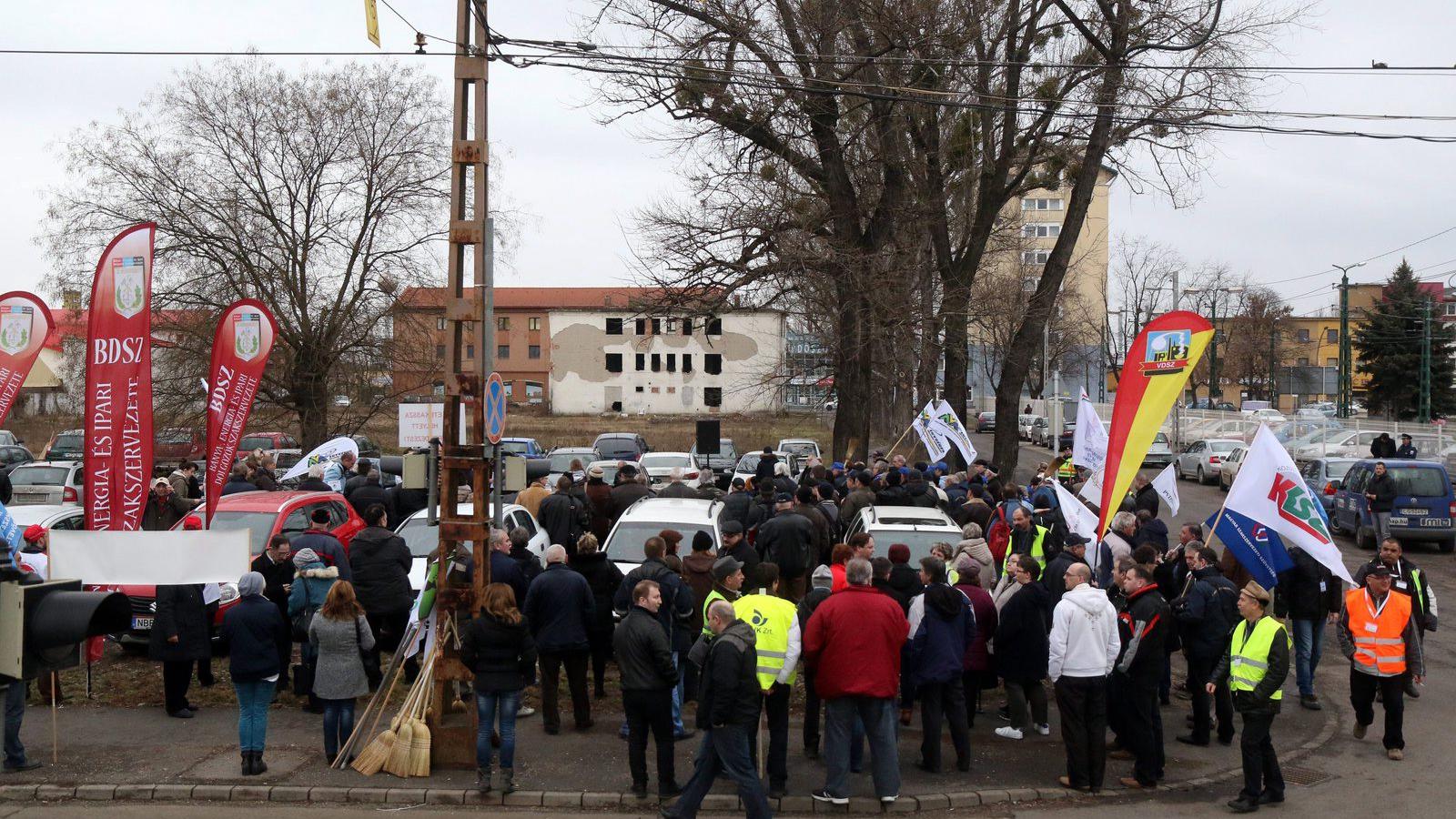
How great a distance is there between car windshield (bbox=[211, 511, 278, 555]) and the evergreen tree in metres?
61.4

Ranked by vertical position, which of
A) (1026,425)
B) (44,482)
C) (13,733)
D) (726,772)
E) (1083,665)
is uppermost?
(1026,425)

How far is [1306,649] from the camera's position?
11.6 meters

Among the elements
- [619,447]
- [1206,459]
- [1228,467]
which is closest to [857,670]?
[619,447]

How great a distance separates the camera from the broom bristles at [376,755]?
30.6ft

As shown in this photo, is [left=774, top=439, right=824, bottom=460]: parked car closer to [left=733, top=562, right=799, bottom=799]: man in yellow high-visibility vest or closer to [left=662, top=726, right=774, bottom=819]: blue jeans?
[left=733, top=562, right=799, bottom=799]: man in yellow high-visibility vest

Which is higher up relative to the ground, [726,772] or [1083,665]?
[1083,665]

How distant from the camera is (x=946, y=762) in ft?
32.0

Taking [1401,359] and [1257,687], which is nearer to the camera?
[1257,687]

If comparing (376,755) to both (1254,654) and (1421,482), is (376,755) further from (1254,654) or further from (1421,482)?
(1421,482)

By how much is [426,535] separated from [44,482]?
15.0 m

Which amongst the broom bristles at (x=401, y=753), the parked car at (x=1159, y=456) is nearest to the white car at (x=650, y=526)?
the broom bristles at (x=401, y=753)

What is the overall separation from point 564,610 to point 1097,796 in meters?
4.43

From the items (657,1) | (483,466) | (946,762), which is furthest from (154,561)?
(657,1)

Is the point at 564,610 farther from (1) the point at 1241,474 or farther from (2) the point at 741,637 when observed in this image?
(1) the point at 1241,474
